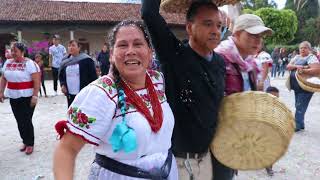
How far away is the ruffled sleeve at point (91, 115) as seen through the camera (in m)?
1.62

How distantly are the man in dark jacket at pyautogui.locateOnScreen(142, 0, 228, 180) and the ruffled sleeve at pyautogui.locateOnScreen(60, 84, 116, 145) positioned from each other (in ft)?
2.17

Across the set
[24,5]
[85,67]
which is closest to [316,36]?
[24,5]

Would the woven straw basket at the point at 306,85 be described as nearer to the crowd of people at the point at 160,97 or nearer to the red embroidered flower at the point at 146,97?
the crowd of people at the point at 160,97

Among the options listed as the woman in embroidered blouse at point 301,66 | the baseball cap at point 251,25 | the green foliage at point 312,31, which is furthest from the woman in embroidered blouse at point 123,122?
the green foliage at point 312,31

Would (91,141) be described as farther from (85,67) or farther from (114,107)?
(85,67)

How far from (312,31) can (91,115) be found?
4317cm

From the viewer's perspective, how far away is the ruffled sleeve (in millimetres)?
1619

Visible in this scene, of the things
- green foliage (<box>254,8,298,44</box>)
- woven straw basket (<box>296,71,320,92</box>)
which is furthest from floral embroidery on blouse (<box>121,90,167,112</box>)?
green foliage (<box>254,8,298,44</box>)

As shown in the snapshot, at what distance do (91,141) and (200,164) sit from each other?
1.00 meters

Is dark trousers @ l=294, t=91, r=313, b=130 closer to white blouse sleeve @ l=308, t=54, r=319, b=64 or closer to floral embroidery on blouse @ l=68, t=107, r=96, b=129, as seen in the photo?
white blouse sleeve @ l=308, t=54, r=319, b=64

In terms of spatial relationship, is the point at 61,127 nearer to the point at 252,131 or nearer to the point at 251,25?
the point at 252,131

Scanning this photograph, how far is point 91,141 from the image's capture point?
164 cm

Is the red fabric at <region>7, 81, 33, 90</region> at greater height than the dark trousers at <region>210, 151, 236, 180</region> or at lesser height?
lesser

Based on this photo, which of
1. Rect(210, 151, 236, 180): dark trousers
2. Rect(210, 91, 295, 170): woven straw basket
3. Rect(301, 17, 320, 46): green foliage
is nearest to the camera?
Rect(210, 91, 295, 170): woven straw basket
